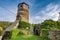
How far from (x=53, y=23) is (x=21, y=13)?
10247mm

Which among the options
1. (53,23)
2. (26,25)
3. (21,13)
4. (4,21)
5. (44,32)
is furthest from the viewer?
(4,21)

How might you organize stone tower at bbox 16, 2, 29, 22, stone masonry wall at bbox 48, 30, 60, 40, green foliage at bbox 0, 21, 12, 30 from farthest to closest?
green foliage at bbox 0, 21, 12, 30, stone tower at bbox 16, 2, 29, 22, stone masonry wall at bbox 48, 30, 60, 40

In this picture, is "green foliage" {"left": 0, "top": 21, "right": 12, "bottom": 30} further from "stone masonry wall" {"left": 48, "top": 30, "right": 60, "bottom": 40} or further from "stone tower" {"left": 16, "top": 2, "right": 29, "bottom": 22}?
"stone masonry wall" {"left": 48, "top": 30, "right": 60, "bottom": 40}

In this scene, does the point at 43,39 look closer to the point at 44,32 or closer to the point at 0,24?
the point at 44,32

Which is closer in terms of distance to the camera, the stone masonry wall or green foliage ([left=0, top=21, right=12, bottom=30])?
the stone masonry wall

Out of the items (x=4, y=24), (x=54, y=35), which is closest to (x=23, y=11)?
(x=4, y=24)

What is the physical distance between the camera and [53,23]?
73.2 ft

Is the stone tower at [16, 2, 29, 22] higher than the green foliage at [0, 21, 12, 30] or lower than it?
higher

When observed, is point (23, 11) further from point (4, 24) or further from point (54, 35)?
point (54, 35)

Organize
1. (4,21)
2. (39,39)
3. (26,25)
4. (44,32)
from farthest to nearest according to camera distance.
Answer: (4,21), (26,25), (44,32), (39,39)

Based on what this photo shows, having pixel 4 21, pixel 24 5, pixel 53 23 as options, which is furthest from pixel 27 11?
pixel 53 23

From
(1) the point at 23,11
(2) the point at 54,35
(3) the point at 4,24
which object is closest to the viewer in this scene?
(2) the point at 54,35

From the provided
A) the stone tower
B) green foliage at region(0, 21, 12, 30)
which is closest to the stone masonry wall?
the stone tower

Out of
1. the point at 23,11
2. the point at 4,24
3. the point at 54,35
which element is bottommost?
the point at 54,35
